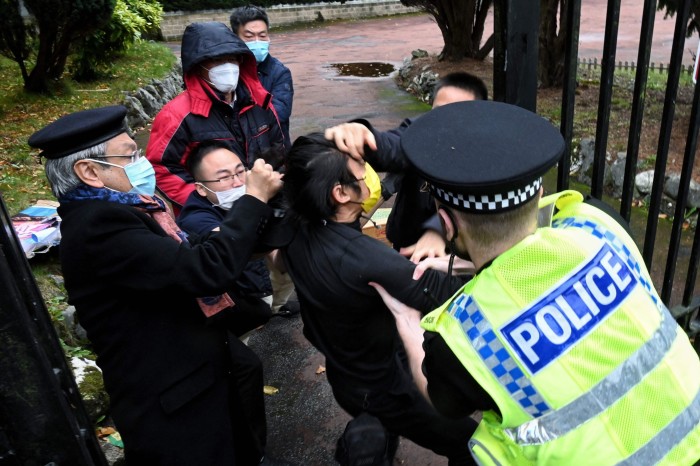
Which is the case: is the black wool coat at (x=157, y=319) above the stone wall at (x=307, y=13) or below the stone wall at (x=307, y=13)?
above

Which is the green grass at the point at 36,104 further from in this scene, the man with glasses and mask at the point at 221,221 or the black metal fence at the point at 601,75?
the black metal fence at the point at 601,75

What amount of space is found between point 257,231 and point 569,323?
1.06 meters

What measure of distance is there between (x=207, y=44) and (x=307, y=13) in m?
24.3

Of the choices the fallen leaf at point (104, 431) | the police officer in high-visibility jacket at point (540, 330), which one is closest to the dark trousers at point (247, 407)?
the fallen leaf at point (104, 431)

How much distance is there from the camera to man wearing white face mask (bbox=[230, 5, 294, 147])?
472 centimetres

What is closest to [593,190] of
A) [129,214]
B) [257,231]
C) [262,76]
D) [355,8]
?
[257,231]

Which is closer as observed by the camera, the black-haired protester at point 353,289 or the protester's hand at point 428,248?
the black-haired protester at point 353,289

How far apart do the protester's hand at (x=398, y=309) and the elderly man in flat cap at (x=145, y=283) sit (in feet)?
1.54

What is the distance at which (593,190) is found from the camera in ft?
6.72

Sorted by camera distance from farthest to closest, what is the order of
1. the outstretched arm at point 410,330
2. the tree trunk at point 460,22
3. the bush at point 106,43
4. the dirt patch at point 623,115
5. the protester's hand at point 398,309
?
the tree trunk at point 460,22 < the bush at point 106,43 < the dirt patch at point 623,115 < the protester's hand at point 398,309 < the outstretched arm at point 410,330

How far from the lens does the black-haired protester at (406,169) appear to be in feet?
6.56

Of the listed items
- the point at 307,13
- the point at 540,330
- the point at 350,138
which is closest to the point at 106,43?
the point at 350,138

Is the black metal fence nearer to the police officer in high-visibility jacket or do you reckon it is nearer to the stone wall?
the police officer in high-visibility jacket

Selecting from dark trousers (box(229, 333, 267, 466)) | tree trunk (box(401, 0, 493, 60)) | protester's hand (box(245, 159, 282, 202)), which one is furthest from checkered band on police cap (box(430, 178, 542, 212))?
tree trunk (box(401, 0, 493, 60))
